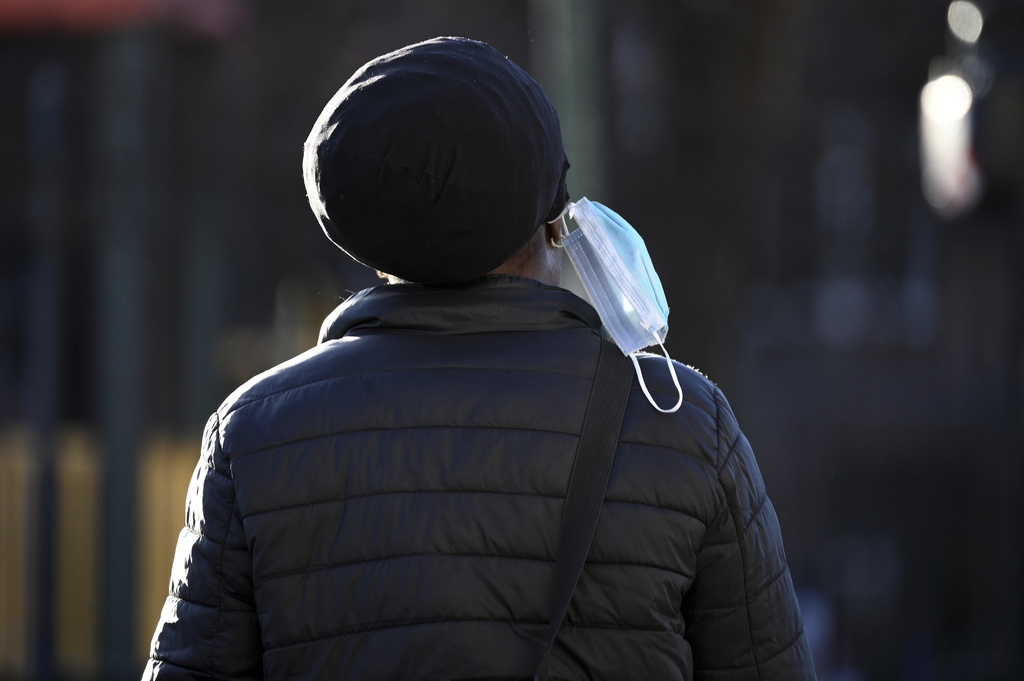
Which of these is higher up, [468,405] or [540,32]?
[540,32]

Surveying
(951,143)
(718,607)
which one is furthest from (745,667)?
(951,143)

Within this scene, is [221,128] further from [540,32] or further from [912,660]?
[912,660]

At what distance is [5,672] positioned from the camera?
23.9ft

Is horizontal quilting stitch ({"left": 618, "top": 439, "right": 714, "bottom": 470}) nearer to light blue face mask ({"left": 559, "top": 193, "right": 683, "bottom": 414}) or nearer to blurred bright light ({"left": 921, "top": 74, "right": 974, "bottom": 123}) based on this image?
light blue face mask ({"left": 559, "top": 193, "right": 683, "bottom": 414})

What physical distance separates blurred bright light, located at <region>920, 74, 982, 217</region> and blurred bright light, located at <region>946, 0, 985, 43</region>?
0.24 m

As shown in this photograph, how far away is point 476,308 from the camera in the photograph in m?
1.47

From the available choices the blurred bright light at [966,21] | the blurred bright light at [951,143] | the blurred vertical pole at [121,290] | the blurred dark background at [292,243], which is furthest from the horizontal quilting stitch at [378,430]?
the blurred vertical pole at [121,290]

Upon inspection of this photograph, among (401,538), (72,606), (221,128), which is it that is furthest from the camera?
(221,128)

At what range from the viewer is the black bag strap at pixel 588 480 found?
1327 mm

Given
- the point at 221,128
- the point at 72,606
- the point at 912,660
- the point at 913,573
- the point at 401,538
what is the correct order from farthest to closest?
the point at 913,573
the point at 912,660
the point at 221,128
the point at 72,606
the point at 401,538

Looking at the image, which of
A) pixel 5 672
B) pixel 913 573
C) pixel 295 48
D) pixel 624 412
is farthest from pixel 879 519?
pixel 624 412

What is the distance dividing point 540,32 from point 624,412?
636 centimetres

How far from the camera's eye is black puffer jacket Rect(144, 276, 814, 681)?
53.2 inches

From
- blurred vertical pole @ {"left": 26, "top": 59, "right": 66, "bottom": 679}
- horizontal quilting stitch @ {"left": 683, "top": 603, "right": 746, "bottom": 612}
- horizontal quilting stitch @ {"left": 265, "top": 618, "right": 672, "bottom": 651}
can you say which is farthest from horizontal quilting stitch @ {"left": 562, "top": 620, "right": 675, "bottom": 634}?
blurred vertical pole @ {"left": 26, "top": 59, "right": 66, "bottom": 679}
